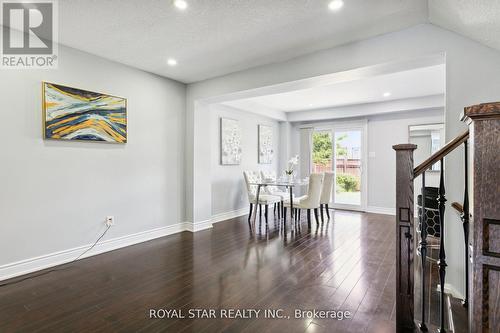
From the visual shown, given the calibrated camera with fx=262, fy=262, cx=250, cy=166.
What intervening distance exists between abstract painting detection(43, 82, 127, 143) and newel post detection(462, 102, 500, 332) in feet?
12.3

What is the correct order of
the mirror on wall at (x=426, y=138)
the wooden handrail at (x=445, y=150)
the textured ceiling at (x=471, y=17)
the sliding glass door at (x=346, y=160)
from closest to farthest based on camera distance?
the wooden handrail at (x=445, y=150) < the textured ceiling at (x=471, y=17) < the mirror on wall at (x=426, y=138) < the sliding glass door at (x=346, y=160)

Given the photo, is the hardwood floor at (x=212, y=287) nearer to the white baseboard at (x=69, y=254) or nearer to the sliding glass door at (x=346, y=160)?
the white baseboard at (x=69, y=254)

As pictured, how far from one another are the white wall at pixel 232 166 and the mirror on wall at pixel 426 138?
3495 millimetres

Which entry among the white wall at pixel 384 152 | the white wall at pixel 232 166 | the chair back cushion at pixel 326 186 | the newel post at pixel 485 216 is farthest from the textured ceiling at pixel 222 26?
the white wall at pixel 384 152

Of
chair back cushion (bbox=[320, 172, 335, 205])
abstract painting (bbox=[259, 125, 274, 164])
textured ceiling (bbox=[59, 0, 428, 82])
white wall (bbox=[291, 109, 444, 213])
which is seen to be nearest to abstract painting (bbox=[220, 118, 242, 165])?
abstract painting (bbox=[259, 125, 274, 164])

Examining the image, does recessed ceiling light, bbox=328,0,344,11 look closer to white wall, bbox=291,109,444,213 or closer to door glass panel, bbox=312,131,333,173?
white wall, bbox=291,109,444,213

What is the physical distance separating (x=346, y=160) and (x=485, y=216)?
609 centimetres

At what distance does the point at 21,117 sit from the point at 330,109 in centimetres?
603

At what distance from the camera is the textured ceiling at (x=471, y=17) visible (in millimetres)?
1908

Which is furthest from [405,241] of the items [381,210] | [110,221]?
[381,210]

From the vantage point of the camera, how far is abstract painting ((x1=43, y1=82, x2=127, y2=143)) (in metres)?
3.06

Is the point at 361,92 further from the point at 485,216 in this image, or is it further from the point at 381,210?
the point at 485,216

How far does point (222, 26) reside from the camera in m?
2.72

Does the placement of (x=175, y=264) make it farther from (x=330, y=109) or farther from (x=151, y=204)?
(x=330, y=109)
